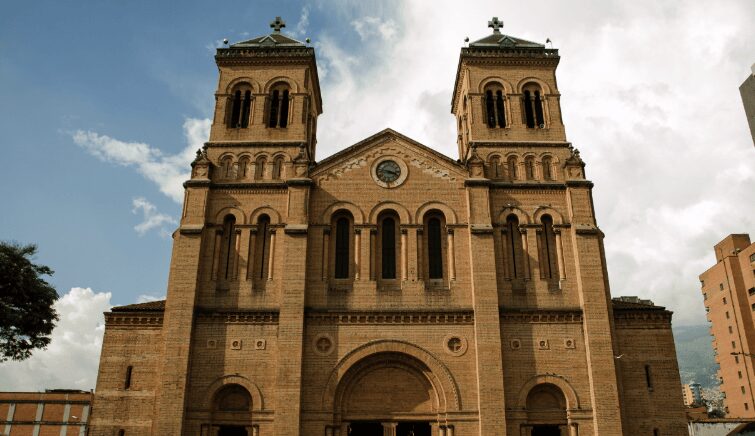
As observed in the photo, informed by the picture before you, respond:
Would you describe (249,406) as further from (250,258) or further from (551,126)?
(551,126)

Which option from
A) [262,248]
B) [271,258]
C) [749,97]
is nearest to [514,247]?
[271,258]

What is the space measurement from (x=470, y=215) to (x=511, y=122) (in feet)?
22.9

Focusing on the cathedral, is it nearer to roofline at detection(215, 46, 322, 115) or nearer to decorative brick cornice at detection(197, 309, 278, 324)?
decorative brick cornice at detection(197, 309, 278, 324)

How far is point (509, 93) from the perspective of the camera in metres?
34.4

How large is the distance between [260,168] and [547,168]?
14910mm

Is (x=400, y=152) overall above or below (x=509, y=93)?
below

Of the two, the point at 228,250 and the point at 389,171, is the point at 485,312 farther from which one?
the point at 228,250

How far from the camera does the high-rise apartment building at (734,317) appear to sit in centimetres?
6688

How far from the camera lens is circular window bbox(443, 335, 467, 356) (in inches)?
1083

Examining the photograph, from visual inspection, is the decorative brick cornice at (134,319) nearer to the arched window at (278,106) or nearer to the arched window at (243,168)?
the arched window at (243,168)

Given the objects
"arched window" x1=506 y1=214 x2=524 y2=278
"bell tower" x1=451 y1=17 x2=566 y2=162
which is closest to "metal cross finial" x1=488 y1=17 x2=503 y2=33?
"bell tower" x1=451 y1=17 x2=566 y2=162

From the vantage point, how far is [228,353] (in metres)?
27.5

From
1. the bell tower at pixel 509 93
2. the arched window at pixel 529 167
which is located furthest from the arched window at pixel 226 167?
the arched window at pixel 529 167

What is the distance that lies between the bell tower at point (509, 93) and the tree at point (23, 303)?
21716mm
